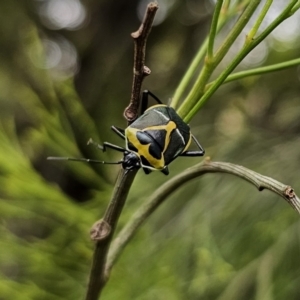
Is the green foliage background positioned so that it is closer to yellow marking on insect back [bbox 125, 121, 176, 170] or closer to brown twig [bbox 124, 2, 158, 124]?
yellow marking on insect back [bbox 125, 121, 176, 170]

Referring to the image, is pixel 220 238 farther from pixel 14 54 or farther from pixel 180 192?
pixel 14 54

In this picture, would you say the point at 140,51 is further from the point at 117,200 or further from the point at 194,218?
the point at 194,218

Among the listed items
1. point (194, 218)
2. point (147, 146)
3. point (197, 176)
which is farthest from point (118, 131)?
point (194, 218)

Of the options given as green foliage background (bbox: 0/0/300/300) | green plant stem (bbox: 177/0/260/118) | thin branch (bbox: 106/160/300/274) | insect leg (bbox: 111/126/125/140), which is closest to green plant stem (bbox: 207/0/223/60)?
green plant stem (bbox: 177/0/260/118)

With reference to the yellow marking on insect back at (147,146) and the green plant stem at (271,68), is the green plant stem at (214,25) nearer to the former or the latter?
the green plant stem at (271,68)

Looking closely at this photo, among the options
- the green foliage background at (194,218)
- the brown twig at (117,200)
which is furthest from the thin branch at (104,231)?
the green foliage background at (194,218)

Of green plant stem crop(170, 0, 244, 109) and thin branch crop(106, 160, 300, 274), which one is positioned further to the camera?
green plant stem crop(170, 0, 244, 109)
